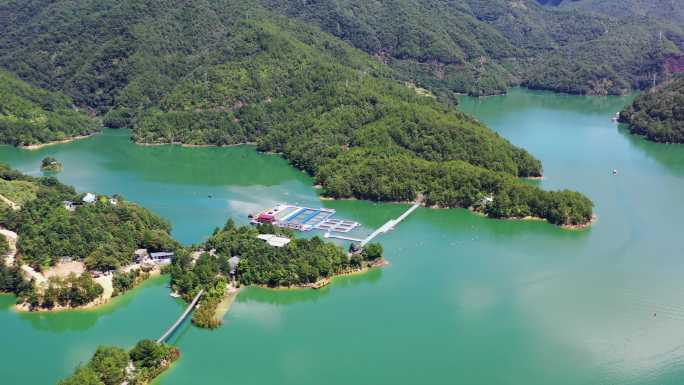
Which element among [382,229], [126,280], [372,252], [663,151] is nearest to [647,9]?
[663,151]

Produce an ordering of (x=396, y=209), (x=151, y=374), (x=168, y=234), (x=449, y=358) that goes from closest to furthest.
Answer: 1. (x=151, y=374)
2. (x=449, y=358)
3. (x=168, y=234)
4. (x=396, y=209)

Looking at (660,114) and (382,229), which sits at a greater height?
(660,114)

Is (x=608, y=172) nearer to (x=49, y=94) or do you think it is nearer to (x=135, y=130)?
(x=135, y=130)

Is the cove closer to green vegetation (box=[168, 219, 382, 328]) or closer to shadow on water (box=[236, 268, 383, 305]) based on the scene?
shadow on water (box=[236, 268, 383, 305])

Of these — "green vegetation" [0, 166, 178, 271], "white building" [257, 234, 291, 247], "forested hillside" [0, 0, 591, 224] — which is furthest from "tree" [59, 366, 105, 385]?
"forested hillside" [0, 0, 591, 224]

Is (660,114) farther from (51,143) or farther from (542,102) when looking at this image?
(51,143)

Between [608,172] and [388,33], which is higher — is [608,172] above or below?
below

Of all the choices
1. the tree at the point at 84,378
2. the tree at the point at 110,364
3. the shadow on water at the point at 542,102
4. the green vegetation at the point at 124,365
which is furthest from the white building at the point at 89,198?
the shadow on water at the point at 542,102

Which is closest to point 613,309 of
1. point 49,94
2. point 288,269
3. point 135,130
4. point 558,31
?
point 288,269
